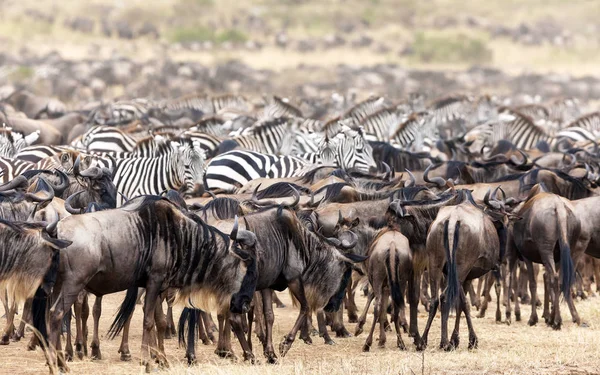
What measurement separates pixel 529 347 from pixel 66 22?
54.2m

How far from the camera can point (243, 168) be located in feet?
48.4

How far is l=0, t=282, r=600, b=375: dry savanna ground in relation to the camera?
8250 mm

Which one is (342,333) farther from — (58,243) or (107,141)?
(107,141)

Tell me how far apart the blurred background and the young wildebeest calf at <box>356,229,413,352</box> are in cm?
2808

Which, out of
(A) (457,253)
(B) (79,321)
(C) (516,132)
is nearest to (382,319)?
(A) (457,253)

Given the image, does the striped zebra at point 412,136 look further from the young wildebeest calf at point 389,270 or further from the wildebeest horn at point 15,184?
the wildebeest horn at point 15,184

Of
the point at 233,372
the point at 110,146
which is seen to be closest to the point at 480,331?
the point at 233,372

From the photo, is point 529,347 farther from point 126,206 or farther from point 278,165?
point 278,165

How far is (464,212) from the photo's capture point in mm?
9617

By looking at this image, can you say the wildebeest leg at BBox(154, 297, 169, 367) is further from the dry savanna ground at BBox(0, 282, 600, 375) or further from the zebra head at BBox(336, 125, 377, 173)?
the zebra head at BBox(336, 125, 377, 173)

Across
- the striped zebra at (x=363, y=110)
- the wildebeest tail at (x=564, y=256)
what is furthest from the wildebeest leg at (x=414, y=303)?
the striped zebra at (x=363, y=110)

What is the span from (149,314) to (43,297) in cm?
81

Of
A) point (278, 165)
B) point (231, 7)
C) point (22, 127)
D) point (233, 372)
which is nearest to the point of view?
point (233, 372)

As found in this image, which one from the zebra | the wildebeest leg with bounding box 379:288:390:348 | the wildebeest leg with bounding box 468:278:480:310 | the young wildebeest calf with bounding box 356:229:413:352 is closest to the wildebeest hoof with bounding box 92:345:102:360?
the young wildebeest calf with bounding box 356:229:413:352
